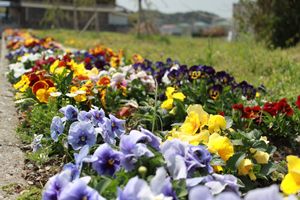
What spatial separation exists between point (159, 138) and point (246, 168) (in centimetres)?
58

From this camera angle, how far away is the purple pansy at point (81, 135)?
234cm

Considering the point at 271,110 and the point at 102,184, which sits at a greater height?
the point at 102,184

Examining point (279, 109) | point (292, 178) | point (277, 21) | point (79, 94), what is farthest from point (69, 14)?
point (292, 178)

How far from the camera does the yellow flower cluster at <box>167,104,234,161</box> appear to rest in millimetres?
2352

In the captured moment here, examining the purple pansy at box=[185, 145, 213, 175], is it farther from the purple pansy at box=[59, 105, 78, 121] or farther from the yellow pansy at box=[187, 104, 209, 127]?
the purple pansy at box=[59, 105, 78, 121]

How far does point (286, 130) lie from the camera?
373 cm

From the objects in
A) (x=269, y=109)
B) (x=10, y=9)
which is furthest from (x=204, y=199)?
(x=10, y=9)

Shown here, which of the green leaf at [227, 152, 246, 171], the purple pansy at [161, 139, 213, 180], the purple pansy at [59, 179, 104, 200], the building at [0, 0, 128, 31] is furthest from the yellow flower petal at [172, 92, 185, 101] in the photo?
the building at [0, 0, 128, 31]

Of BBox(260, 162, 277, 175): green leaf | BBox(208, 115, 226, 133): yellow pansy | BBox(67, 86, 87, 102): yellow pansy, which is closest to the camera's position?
BBox(208, 115, 226, 133): yellow pansy

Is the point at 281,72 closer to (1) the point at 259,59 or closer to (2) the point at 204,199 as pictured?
(1) the point at 259,59

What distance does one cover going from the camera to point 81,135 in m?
2.37

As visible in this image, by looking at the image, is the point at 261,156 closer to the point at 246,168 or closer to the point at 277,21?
the point at 246,168

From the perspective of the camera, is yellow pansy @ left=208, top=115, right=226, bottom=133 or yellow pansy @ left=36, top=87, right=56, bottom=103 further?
yellow pansy @ left=36, top=87, right=56, bottom=103

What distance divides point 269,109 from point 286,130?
0.74 feet
